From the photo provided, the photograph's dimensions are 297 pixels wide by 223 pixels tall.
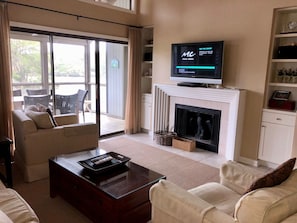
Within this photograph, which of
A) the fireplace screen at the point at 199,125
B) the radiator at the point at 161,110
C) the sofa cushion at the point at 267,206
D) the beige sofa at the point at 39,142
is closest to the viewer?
the sofa cushion at the point at 267,206

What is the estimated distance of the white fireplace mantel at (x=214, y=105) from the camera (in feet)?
12.6

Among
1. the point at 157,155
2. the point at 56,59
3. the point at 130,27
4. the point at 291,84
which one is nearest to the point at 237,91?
the point at 291,84

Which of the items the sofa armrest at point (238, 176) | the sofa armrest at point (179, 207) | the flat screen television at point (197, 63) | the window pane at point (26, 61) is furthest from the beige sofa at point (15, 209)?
the flat screen television at point (197, 63)

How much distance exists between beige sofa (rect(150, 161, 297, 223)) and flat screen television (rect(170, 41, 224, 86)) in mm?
2271

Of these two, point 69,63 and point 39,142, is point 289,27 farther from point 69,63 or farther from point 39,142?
point 39,142

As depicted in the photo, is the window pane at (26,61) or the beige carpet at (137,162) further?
the window pane at (26,61)

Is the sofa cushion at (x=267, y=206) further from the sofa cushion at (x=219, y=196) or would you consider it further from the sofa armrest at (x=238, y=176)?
the sofa armrest at (x=238, y=176)

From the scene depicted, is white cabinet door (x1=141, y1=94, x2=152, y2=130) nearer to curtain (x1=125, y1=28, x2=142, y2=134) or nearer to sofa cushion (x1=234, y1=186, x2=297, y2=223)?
curtain (x1=125, y1=28, x2=142, y2=134)

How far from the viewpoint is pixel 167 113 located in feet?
16.7

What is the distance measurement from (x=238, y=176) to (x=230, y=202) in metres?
0.30

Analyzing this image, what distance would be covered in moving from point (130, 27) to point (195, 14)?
1451 mm

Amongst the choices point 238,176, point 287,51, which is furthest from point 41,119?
point 287,51

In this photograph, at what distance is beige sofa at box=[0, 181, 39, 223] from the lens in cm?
158

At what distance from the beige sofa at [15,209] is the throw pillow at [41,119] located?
1358 millimetres
